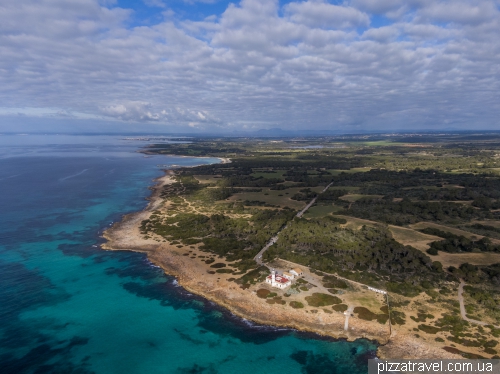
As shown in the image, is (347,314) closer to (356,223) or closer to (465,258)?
(465,258)

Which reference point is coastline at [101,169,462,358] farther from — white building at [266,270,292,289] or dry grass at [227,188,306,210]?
dry grass at [227,188,306,210]

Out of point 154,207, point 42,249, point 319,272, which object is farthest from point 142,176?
point 319,272

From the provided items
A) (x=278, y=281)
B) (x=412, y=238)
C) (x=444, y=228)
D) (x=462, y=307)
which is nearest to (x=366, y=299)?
(x=462, y=307)

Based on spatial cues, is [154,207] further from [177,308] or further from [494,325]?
[494,325]

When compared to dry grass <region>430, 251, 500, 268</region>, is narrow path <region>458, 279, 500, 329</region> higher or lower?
lower

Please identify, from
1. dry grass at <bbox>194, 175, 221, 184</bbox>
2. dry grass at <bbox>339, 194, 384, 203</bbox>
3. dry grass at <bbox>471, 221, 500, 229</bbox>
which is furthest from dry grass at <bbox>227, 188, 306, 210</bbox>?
dry grass at <bbox>471, 221, 500, 229</bbox>

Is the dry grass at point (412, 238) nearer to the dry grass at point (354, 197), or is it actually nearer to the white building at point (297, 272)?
the white building at point (297, 272)
